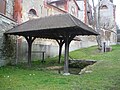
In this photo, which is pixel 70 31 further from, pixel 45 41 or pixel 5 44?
pixel 45 41

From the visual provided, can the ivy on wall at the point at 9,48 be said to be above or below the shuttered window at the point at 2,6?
below

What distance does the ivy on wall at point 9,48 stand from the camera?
14042 millimetres

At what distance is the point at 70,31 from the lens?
37.9 feet

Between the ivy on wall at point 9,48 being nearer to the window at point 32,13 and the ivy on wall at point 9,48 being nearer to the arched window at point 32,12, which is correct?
the window at point 32,13

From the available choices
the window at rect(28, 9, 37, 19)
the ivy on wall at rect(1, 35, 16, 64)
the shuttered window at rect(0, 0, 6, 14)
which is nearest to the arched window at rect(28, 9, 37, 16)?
the window at rect(28, 9, 37, 19)

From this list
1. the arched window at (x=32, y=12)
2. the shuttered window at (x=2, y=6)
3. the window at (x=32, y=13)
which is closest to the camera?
the shuttered window at (x=2, y=6)

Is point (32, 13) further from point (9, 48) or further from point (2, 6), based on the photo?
point (9, 48)

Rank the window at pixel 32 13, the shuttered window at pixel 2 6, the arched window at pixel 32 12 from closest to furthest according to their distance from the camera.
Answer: the shuttered window at pixel 2 6 < the window at pixel 32 13 < the arched window at pixel 32 12

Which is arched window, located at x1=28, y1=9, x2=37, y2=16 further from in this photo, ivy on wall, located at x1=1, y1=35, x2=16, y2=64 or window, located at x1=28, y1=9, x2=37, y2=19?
ivy on wall, located at x1=1, y1=35, x2=16, y2=64

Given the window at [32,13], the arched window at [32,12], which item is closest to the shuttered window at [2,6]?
the window at [32,13]

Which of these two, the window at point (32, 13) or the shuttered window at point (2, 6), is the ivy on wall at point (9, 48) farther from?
the window at point (32, 13)

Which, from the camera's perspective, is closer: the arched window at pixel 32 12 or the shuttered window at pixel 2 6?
the shuttered window at pixel 2 6

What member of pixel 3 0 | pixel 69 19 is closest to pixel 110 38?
pixel 3 0

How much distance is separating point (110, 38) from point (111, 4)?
22.1 feet
